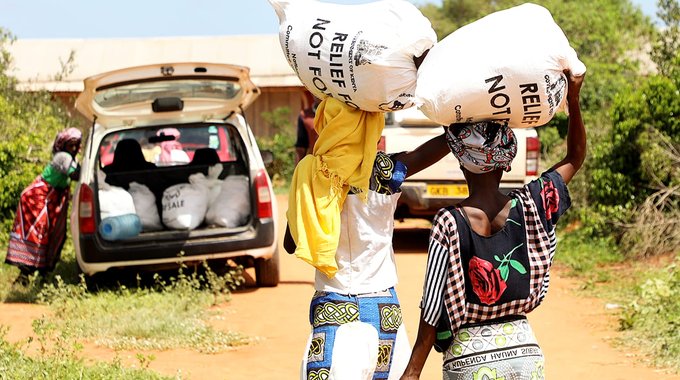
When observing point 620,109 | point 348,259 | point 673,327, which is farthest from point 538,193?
point 620,109

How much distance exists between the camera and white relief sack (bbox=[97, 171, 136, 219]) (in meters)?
8.89

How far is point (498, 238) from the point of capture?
3.46 metres

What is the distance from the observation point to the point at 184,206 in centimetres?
914

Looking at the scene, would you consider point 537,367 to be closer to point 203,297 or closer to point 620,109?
point 203,297

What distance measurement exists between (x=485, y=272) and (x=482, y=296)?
8 cm

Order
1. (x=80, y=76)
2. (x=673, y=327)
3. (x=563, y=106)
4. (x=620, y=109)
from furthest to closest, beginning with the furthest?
(x=80, y=76)
(x=620, y=109)
(x=673, y=327)
(x=563, y=106)

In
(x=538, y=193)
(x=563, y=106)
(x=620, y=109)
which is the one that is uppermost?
(x=563, y=106)

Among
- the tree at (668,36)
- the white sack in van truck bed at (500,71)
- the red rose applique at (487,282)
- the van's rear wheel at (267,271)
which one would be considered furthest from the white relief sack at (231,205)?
the red rose applique at (487,282)

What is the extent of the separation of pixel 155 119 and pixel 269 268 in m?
1.76

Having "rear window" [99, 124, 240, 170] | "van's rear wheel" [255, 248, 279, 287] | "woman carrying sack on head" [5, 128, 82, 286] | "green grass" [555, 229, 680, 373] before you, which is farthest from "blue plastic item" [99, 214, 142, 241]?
"green grass" [555, 229, 680, 373]

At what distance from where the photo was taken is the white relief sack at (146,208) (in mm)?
9211

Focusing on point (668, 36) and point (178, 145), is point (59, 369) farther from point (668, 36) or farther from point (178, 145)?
point (668, 36)

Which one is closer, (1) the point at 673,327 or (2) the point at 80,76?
(1) the point at 673,327

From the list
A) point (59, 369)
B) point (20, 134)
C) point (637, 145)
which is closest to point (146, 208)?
point (59, 369)
